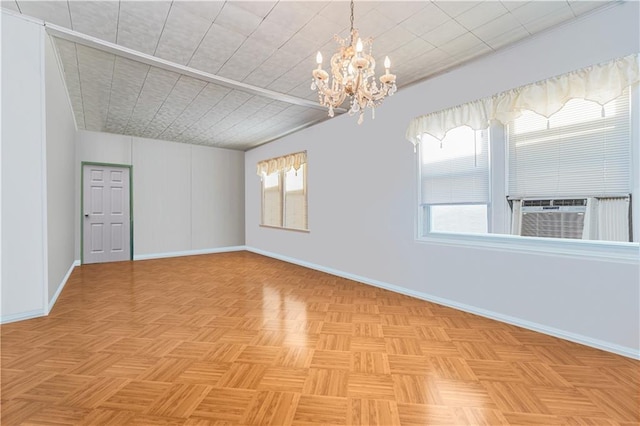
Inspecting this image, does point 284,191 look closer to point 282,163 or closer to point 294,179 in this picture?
point 294,179

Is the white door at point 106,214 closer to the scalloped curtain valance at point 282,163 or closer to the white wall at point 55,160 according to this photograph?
the white wall at point 55,160

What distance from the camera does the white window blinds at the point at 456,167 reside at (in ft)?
9.91

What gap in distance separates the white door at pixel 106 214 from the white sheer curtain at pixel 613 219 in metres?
7.76

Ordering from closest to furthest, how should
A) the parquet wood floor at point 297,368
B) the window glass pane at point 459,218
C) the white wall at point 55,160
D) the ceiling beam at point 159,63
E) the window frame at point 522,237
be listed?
the parquet wood floor at point 297,368 → the window frame at point 522,237 → the ceiling beam at point 159,63 → the white wall at point 55,160 → the window glass pane at point 459,218

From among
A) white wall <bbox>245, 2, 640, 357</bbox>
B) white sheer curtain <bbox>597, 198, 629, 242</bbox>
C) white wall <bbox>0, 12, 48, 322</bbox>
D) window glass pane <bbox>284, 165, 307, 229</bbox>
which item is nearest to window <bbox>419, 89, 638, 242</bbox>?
white sheer curtain <bbox>597, 198, 629, 242</bbox>

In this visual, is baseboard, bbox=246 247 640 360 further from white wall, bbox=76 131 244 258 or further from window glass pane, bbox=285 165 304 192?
white wall, bbox=76 131 244 258

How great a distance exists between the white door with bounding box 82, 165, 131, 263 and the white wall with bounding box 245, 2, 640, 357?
13.1 ft

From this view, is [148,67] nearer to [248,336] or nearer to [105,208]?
[248,336]

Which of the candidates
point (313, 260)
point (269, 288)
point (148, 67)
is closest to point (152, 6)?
point (148, 67)

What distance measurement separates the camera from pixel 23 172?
105 inches

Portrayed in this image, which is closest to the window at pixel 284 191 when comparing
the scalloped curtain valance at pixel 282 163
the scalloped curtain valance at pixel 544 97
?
the scalloped curtain valance at pixel 282 163

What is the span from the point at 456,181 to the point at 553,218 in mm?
968

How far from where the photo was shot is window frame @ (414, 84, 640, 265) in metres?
2.12

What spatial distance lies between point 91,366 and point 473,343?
9.58 feet
